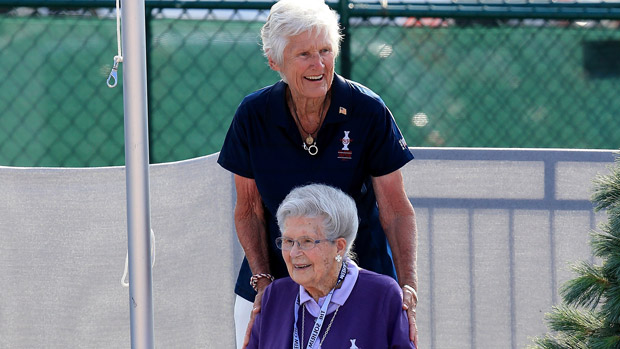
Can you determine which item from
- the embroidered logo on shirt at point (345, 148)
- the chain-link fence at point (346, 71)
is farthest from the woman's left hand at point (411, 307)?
the chain-link fence at point (346, 71)

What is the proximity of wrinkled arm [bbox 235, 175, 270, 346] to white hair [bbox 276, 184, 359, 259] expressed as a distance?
0.21 metres

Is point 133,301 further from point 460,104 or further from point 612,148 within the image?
point 612,148

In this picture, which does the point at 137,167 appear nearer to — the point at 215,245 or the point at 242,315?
the point at 242,315

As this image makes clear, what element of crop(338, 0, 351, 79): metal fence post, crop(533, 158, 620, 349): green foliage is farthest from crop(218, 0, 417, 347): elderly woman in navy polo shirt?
crop(338, 0, 351, 79): metal fence post

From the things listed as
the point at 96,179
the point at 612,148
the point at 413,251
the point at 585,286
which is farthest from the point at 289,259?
the point at 612,148

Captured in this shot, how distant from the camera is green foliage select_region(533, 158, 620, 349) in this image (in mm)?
2709

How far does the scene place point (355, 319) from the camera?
8.09ft

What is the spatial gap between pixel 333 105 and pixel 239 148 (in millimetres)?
313

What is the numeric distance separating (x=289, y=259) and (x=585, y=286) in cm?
98

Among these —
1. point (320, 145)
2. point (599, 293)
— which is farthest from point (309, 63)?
point (599, 293)

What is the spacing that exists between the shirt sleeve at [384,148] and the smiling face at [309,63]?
0.68 feet

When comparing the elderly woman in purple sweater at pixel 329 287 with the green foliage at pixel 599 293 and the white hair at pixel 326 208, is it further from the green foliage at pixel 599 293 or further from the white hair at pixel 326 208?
the green foliage at pixel 599 293

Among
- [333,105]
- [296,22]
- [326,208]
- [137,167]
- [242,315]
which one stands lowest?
[242,315]

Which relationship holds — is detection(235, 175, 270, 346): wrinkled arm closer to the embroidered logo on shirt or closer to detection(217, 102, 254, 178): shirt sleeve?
detection(217, 102, 254, 178): shirt sleeve
